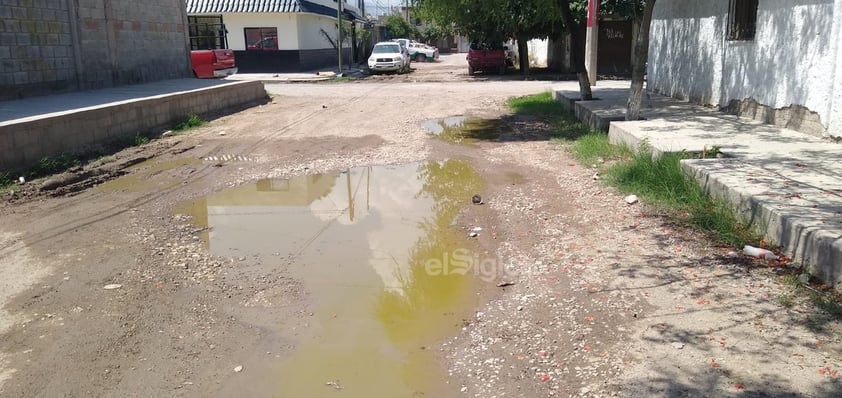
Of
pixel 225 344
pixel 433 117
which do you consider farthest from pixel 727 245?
pixel 433 117

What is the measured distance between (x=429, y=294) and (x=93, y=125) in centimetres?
871

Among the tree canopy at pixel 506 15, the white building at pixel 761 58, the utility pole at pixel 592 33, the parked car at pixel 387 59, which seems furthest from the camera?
the parked car at pixel 387 59

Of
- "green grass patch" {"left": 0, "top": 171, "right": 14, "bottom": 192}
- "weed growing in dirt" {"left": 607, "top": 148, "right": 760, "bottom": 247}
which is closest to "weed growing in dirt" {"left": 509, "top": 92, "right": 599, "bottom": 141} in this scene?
"weed growing in dirt" {"left": 607, "top": 148, "right": 760, "bottom": 247}

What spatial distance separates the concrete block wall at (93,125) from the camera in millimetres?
9703

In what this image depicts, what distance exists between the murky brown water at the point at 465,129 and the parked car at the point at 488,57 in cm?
1601

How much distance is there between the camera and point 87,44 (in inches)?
663

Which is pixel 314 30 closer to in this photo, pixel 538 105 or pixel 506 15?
pixel 506 15

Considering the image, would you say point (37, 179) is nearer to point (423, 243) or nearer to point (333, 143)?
point (333, 143)

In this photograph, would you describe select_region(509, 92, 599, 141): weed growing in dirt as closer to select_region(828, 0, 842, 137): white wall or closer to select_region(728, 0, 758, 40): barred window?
select_region(728, 0, 758, 40): barred window

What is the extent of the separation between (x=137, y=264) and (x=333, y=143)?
256 inches

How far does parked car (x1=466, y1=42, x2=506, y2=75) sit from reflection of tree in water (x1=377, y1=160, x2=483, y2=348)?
2399 cm

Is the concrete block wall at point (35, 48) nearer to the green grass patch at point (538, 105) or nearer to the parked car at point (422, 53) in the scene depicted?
the green grass patch at point (538, 105)

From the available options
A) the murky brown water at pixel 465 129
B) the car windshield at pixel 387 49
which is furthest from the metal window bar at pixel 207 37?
the murky brown water at pixel 465 129

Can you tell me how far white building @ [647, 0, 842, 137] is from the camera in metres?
8.55
